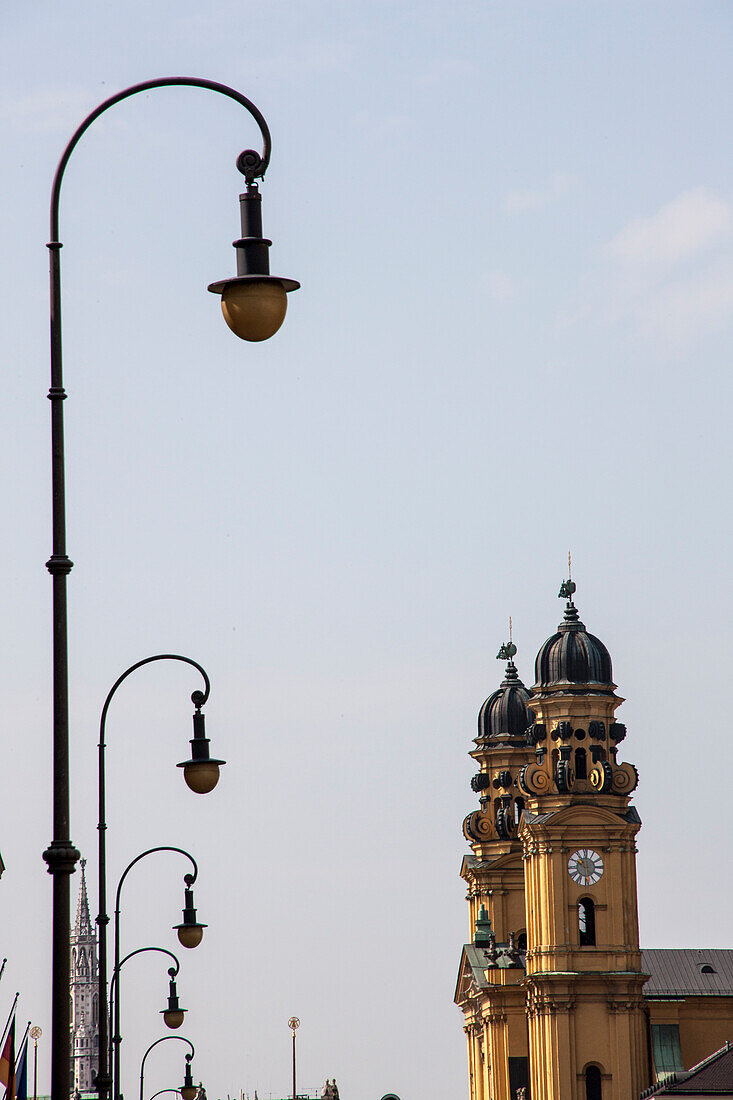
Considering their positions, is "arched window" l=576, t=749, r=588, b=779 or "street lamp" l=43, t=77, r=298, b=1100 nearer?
"street lamp" l=43, t=77, r=298, b=1100

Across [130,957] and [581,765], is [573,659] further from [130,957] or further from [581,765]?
[130,957]

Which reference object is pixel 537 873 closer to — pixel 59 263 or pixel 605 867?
pixel 605 867

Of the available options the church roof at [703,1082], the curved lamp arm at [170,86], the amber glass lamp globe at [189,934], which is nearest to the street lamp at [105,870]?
the amber glass lamp globe at [189,934]

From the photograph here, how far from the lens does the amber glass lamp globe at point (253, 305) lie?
16266 millimetres

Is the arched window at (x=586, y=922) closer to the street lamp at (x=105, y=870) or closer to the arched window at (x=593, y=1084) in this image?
the arched window at (x=593, y=1084)

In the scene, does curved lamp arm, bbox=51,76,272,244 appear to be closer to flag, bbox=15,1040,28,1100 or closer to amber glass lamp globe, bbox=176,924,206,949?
amber glass lamp globe, bbox=176,924,206,949

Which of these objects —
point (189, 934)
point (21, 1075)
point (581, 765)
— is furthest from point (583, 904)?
point (189, 934)

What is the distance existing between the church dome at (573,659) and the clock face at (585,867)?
27.0 feet

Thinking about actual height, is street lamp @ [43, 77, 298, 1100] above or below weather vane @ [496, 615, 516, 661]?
below

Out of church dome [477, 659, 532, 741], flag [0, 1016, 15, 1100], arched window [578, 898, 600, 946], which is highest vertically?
church dome [477, 659, 532, 741]

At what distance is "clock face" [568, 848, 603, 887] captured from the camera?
100 metres

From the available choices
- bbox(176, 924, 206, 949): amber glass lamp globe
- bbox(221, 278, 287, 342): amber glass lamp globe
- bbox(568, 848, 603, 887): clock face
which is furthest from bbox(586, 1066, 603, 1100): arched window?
bbox(221, 278, 287, 342): amber glass lamp globe

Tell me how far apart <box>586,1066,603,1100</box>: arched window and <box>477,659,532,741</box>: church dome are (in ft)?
102

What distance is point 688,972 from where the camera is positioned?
397 ft
